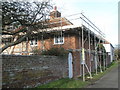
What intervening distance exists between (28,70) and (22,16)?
13.0 feet

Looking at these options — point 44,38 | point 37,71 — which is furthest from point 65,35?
point 37,71

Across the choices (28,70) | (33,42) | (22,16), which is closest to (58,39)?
(33,42)

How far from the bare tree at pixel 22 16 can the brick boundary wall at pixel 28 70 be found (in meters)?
2.13

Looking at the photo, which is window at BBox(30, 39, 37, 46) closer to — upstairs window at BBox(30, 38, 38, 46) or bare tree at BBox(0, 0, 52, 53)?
upstairs window at BBox(30, 38, 38, 46)

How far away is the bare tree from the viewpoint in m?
9.95

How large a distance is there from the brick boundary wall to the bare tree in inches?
84.0

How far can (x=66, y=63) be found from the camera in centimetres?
1416

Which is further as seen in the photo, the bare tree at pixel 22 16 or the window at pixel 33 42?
the window at pixel 33 42

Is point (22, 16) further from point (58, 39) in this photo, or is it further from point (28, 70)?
point (58, 39)

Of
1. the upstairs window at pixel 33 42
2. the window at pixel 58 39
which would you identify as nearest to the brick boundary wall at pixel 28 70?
the window at pixel 58 39

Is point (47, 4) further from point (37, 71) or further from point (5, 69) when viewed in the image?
point (5, 69)

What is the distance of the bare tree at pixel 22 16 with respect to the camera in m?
9.95

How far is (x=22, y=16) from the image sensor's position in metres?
10.8

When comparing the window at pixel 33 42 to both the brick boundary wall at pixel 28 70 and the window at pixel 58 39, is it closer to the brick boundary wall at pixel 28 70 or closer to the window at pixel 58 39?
the window at pixel 58 39
